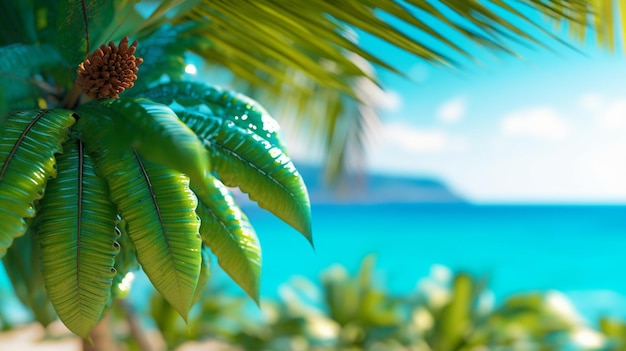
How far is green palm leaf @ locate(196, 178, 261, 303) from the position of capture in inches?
29.1

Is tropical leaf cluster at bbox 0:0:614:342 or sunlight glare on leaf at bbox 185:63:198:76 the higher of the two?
sunlight glare on leaf at bbox 185:63:198:76

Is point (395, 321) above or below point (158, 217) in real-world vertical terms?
above

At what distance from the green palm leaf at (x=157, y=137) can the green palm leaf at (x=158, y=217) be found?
0.20 feet

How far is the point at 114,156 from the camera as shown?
2.10ft

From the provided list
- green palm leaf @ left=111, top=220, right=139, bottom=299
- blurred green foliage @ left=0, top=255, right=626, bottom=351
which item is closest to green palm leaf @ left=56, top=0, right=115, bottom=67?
green palm leaf @ left=111, top=220, right=139, bottom=299

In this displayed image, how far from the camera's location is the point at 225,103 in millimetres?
793

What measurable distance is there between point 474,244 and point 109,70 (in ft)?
59.4

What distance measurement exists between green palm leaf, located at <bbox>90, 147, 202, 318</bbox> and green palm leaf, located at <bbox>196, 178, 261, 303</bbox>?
10cm

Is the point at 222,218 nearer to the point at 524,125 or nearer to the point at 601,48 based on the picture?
the point at 601,48

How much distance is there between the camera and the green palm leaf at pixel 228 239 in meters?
0.74

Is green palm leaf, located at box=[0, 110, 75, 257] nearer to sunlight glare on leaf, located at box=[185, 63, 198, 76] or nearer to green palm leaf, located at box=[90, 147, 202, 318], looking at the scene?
green palm leaf, located at box=[90, 147, 202, 318]

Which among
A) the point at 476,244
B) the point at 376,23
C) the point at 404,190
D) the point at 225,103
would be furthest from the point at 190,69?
the point at 404,190

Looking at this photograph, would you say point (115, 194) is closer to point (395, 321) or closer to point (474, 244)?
point (395, 321)

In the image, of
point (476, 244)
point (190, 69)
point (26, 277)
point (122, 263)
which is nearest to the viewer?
point (122, 263)
